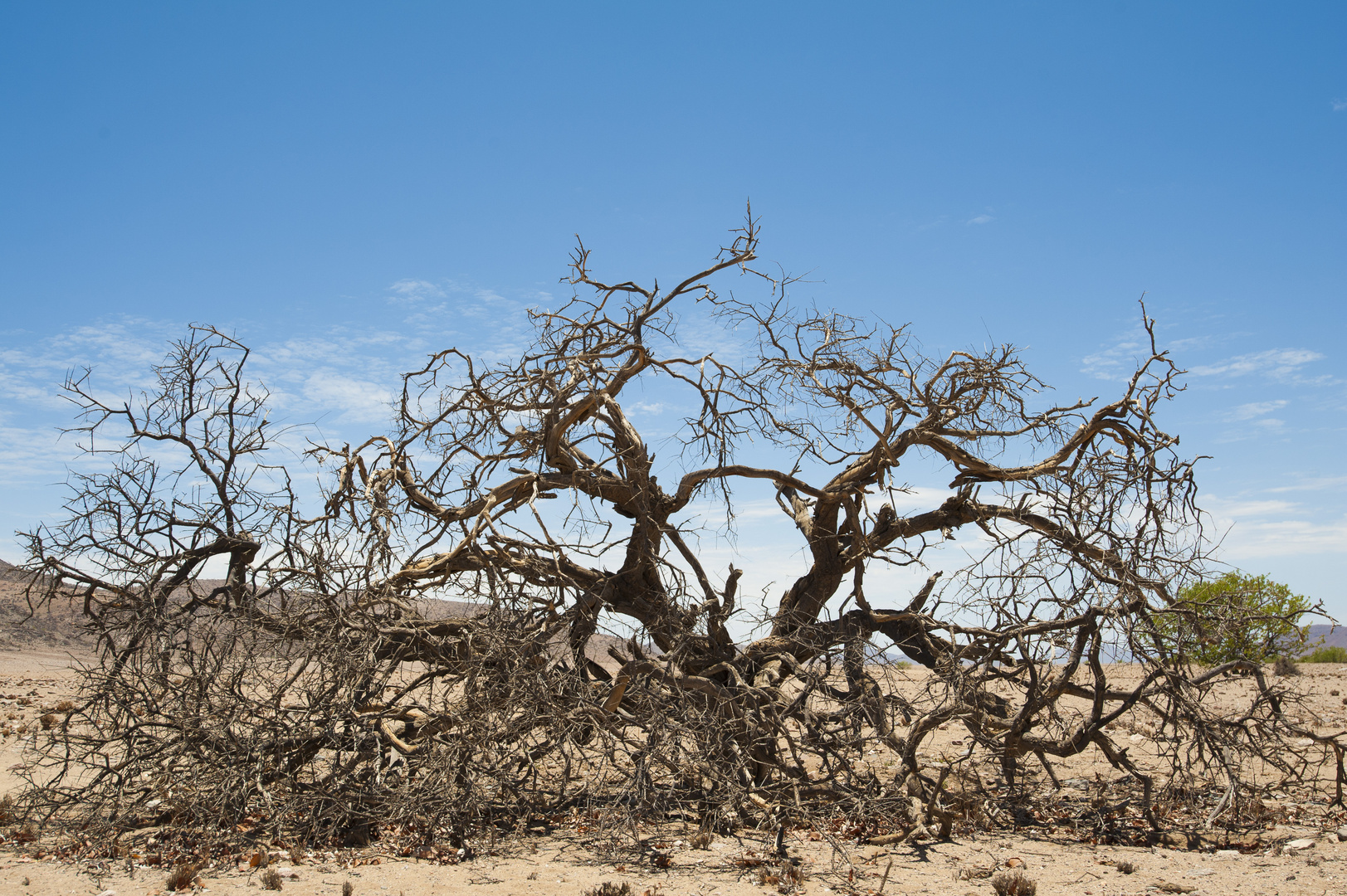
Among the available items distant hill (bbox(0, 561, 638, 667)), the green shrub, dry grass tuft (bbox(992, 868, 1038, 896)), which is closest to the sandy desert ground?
dry grass tuft (bbox(992, 868, 1038, 896))

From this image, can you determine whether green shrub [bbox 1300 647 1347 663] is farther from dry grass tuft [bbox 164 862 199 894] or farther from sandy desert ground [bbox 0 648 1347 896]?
dry grass tuft [bbox 164 862 199 894]

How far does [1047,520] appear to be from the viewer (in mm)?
9148

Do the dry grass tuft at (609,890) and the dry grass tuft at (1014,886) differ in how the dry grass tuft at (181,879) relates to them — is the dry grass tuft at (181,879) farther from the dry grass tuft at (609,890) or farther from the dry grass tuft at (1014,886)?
the dry grass tuft at (1014,886)

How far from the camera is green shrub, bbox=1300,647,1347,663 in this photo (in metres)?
24.8

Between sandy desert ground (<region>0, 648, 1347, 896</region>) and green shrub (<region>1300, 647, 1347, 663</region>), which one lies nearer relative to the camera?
sandy desert ground (<region>0, 648, 1347, 896</region>)

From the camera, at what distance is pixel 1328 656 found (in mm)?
25219

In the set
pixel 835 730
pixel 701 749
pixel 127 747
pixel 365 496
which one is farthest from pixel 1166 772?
pixel 127 747

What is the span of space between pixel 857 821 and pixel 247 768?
16.3ft

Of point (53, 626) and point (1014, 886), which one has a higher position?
point (53, 626)

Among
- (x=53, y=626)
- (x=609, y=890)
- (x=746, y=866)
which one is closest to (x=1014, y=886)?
(x=746, y=866)

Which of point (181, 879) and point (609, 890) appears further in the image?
point (181, 879)

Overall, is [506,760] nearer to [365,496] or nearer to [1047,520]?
[365,496]

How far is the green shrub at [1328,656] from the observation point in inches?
977

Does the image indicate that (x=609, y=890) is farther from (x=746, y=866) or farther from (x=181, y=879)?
(x=181, y=879)
